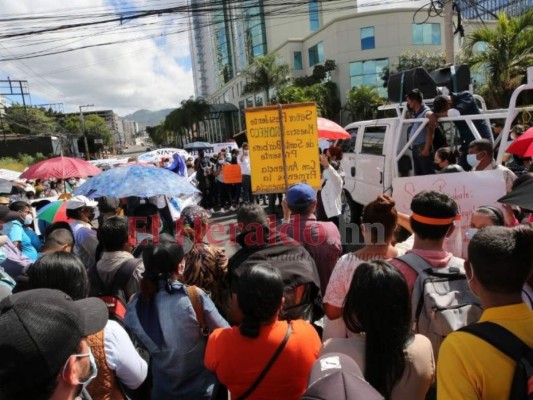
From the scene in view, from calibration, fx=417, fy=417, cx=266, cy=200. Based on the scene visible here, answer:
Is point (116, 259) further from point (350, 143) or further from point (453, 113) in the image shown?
point (350, 143)

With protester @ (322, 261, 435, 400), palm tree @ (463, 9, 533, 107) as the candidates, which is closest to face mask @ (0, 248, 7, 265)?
protester @ (322, 261, 435, 400)

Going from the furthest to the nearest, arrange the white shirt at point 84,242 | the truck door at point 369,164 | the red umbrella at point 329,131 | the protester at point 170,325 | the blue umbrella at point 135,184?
the red umbrella at point 329,131, the truck door at point 369,164, the blue umbrella at point 135,184, the white shirt at point 84,242, the protester at point 170,325

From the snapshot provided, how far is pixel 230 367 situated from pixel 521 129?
14.4 ft

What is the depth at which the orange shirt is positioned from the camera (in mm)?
1838

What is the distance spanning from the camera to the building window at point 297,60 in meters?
48.9

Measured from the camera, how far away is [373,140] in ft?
21.4

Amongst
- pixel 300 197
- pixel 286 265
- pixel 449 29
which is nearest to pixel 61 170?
pixel 300 197

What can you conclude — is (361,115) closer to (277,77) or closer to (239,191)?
(277,77)

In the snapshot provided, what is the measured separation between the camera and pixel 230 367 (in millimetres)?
1854

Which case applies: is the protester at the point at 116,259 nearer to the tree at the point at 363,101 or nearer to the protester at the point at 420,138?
the protester at the point at 420,138

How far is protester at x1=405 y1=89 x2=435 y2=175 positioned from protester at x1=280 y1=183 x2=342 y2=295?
2145 millimetres

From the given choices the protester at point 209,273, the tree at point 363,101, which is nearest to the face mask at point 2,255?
the protester at point 209,273

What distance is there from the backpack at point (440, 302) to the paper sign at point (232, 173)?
8.99 m

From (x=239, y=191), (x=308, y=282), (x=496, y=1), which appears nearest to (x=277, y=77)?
(x=496, y=1)
